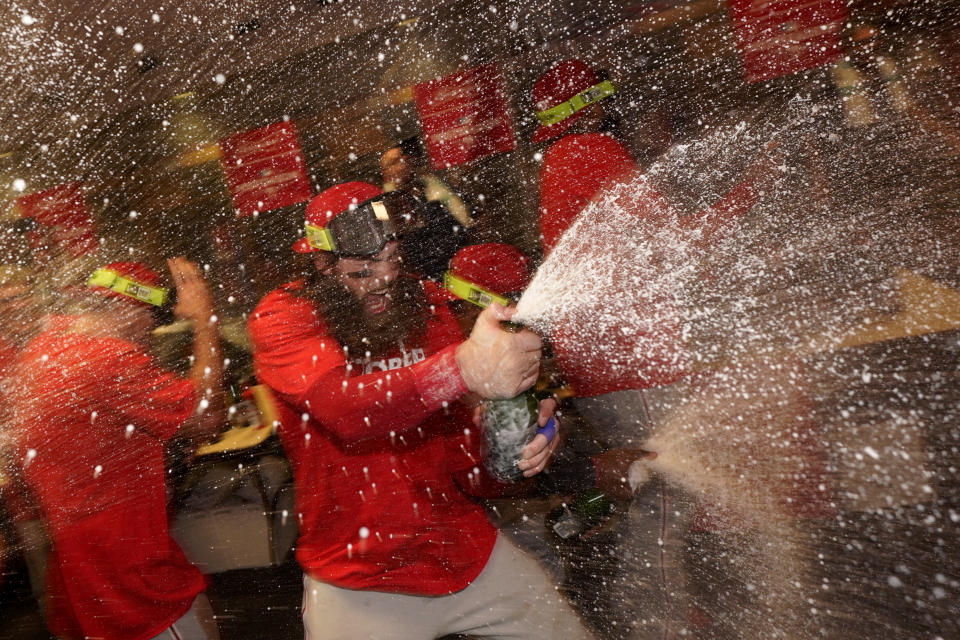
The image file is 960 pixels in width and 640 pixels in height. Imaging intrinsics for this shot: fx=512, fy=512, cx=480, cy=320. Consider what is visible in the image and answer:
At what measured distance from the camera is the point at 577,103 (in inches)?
58.4

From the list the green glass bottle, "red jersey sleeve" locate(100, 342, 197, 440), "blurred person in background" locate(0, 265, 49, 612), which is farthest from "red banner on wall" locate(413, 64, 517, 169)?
"blurred person in background" locate(0, 265, 49, 612)

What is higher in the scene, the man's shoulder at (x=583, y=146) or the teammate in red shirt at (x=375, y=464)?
the man's shoulder at (x=583, y=146)

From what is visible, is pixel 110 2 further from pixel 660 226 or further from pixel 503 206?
pixel 660 226

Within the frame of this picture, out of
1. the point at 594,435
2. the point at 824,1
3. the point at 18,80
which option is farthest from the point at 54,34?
the point at 824,1

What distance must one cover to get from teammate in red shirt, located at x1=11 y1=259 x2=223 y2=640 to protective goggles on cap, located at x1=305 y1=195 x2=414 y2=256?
0.60 metres

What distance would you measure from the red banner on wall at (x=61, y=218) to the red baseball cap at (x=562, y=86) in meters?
1.64

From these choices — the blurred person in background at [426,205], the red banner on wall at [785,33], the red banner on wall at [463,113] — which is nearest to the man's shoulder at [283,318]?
the blurred person in background at [426,205]

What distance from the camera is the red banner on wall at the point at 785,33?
1.34 metres

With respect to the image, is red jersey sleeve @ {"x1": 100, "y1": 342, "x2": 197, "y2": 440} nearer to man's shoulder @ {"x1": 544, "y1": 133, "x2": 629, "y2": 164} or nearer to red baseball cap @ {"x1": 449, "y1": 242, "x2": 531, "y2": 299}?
red baseball cap @ {"x1": 449, "y1": 242, "x2": 531, "y2": 299}

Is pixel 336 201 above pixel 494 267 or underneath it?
above

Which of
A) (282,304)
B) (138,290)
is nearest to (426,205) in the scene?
(282,304)

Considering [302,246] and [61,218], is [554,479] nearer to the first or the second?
[302,246]

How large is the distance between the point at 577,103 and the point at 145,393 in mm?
1526

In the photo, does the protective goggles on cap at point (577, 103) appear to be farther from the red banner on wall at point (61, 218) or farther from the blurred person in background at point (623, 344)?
the red banner on wall at point (61, 218)
